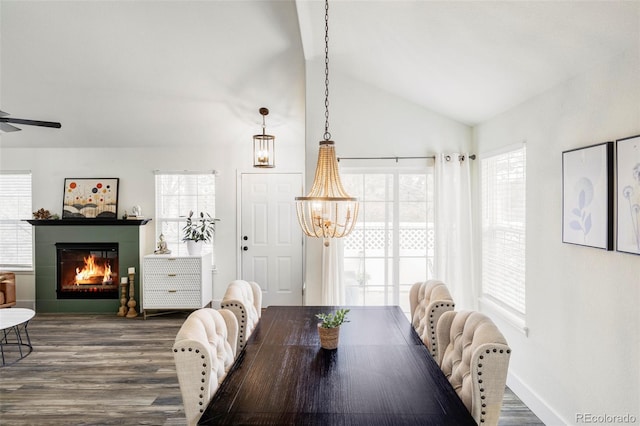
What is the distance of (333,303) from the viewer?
3.72m

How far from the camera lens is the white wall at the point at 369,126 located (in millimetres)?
3814

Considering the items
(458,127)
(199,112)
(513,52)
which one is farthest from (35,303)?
(513,52)

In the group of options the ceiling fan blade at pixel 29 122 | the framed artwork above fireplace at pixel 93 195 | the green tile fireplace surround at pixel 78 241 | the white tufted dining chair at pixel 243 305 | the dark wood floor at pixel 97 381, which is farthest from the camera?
the framed artwork above fireplace at pixel 93 195

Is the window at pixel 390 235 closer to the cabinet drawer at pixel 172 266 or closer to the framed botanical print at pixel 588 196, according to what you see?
the framed botanical print at pixel 588 196

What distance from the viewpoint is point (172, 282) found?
5.18m

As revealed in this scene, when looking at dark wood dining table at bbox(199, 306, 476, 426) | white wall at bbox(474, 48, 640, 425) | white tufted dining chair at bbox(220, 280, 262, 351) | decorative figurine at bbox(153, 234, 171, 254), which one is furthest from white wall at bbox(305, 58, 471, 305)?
decorative figurine at bbox(153, 234, 171, 254)

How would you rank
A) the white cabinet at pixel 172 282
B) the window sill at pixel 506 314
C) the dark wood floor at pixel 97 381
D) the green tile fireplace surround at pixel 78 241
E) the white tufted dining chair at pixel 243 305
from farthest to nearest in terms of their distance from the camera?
the green tile fireplace surround at pixel 78 241 < the white cabinet at pixel 172 282 < the window sill at pixel 506 314 < the dark wood floor at pixel 97 381 < the white tufted dining chair at pixel 243 305

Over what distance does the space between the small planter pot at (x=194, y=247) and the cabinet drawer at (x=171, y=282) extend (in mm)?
313

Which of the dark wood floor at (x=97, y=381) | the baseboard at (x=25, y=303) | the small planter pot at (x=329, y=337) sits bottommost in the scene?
the dark wood floor at (x=97, y=381)

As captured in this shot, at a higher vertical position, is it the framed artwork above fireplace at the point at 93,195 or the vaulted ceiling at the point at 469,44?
the vaulted ceiling at the point at 469,44

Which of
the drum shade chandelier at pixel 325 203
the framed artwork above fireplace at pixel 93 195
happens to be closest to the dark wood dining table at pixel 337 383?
the drum shade chandelier at pixel 325 203

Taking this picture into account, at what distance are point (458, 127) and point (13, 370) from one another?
4.77 metres

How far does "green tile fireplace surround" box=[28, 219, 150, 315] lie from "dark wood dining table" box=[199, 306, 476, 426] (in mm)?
3783

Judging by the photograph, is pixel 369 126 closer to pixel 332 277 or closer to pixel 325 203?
pixel 332 277
